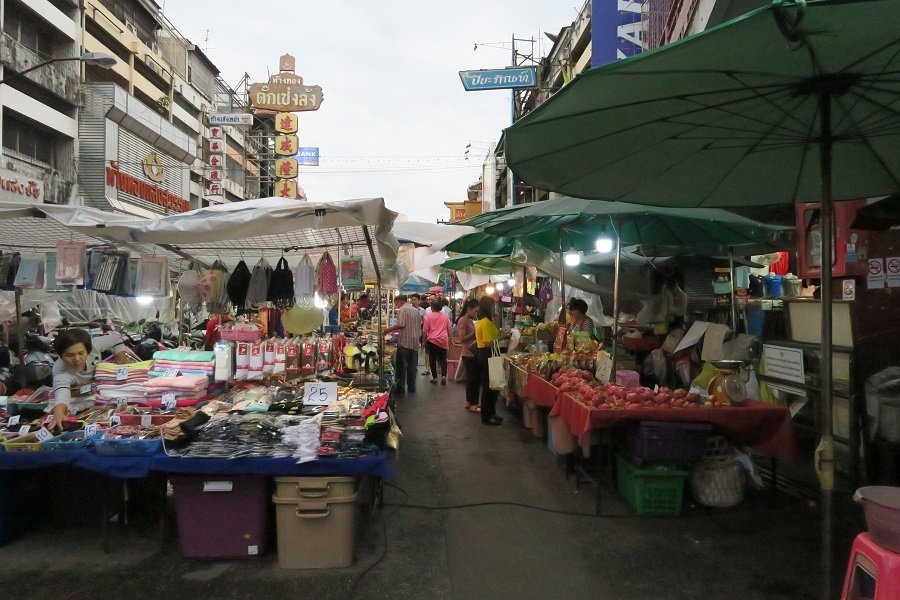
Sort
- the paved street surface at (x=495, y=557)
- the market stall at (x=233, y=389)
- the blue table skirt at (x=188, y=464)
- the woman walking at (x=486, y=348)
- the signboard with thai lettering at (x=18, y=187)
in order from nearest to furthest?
the paved street surface at (x=495, y=557)
the blue table skirt at (x=188, y=464)
the market stall at (x=233, y=389)
the woman walking at (x=486, y=348)
the signboard with thai lettering at (x=18, y=187)

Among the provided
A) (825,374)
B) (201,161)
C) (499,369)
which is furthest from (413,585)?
(201,161)

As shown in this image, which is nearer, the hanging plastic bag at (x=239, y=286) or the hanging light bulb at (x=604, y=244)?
the hanging plastic bag at (x=239, y=286)

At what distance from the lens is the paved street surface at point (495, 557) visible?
384cm

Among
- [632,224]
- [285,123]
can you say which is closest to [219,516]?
[632,224]

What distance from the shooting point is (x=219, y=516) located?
4.21 m

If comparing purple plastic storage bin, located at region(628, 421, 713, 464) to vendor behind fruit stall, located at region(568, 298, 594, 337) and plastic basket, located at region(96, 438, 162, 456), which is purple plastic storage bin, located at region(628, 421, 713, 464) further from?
vendor behind fruit stall, located at region(568, 298, 594, 337)

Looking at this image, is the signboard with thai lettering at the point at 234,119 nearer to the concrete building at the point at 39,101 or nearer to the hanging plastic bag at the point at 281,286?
the concrete building at the point at 39,101

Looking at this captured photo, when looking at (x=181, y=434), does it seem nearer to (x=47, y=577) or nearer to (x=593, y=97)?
(x=47, y=577)

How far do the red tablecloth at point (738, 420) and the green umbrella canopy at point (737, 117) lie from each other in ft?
6.36

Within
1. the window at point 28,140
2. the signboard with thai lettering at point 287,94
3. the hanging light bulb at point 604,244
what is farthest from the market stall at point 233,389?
the signboard with thai lettering at point 287,94

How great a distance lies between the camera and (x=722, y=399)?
5301 mm

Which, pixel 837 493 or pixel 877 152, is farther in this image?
pixel 837 493

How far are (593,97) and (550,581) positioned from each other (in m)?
3.18

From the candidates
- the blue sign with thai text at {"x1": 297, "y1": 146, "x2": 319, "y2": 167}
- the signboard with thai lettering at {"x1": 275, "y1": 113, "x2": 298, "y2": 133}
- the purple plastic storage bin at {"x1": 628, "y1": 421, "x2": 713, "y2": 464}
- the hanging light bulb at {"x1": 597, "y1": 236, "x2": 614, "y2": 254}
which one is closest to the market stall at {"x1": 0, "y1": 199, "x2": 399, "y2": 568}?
the purple plastic storage bin at {"x1": 628, "y1": 421, "x2": 713, "y2": 464}
